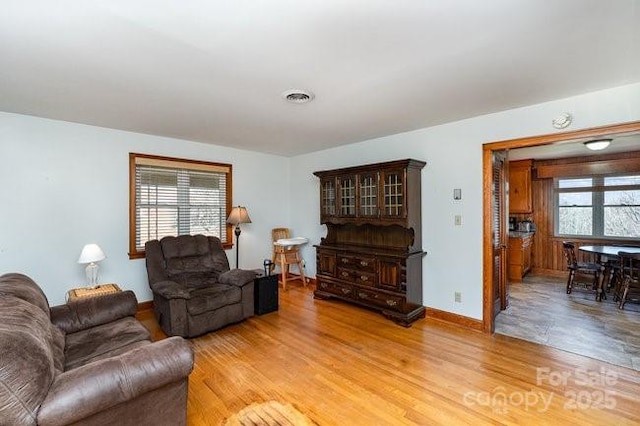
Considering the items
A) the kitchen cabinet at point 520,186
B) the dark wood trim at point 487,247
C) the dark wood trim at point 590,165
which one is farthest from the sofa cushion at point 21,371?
the dark wood trim at point 590,165

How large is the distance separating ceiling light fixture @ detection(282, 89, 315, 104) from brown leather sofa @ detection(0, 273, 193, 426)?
2.06 meters

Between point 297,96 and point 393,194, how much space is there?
1730 millimetres

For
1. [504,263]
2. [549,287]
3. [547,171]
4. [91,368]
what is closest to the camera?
[91,368]

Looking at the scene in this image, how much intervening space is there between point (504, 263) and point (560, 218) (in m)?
3.26

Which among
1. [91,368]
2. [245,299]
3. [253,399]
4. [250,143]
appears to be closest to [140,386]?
[91,368]

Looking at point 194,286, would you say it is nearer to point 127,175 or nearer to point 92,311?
point 92,311

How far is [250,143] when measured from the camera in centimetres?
459

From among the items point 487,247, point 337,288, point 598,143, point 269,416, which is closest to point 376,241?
point 337,288

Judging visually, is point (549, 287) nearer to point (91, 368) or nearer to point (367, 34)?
point (367, 34)

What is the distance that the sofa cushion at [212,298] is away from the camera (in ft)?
10.4

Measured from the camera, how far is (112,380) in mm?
1410

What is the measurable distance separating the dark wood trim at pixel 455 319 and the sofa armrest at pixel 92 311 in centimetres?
323

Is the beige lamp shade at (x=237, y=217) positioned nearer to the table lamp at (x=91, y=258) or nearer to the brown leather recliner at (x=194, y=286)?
the brown leather recliner at (x=194, y=286)

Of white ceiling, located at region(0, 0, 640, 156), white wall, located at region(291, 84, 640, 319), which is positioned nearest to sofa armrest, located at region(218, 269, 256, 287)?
white ceiling, located at region(0, 0, 640, 156)
